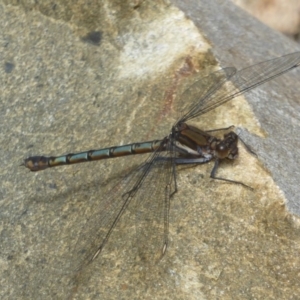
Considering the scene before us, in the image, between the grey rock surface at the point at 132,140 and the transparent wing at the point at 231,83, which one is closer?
the grey rock surface at the point at 132,140

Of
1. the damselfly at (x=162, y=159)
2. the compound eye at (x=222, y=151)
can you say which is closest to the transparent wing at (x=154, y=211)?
the damselfly at (x=162, y=159)

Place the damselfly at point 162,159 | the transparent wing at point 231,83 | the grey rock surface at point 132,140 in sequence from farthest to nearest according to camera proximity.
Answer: the transparent wing at point 231,83, the damselfly at point 162,159, the grey rock surface at point 132,140

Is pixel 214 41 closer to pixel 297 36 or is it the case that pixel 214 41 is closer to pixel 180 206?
pixel 180 206

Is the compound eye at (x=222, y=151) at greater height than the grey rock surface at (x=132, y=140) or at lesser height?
greater

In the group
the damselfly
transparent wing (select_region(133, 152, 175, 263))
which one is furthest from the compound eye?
transparent wing (select_region(133, 152, 175, 263))

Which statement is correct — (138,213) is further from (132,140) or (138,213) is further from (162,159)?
(132,140)

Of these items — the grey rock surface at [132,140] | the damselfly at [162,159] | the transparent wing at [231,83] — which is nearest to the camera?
the grey rock surface at [132,140]

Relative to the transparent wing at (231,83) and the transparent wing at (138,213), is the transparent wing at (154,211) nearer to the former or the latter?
the transparent wing at (138,213)
